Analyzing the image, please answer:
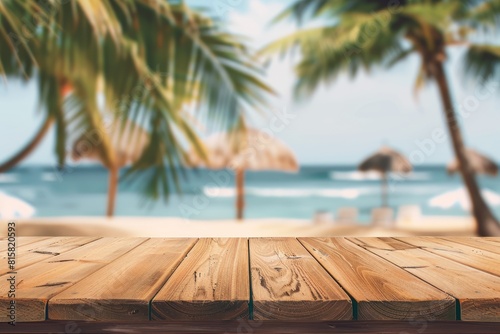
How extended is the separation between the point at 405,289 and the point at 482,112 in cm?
1605

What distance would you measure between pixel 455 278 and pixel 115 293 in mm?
439

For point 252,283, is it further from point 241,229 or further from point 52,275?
point 241,229

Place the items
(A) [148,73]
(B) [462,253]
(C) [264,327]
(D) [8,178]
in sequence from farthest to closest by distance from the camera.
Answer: (D) [8,178] → (A) [148,73] → (B) [462,253] → (C) [264,327]

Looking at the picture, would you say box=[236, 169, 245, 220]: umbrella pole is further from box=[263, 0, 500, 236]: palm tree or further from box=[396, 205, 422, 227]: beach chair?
box=[396, 205, 422, 227]: beach chair

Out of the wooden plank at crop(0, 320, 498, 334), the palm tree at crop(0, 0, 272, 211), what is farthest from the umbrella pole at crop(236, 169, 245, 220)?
the wooden plank at crop(0, 320, 498, 334)

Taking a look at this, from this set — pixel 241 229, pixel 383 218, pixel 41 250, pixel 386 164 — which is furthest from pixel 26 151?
pixel 383 218

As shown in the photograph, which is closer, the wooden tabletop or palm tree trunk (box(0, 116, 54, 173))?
the wooden tabletop

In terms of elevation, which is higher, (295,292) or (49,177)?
(49,177)

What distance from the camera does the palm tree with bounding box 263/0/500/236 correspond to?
5.49 metres

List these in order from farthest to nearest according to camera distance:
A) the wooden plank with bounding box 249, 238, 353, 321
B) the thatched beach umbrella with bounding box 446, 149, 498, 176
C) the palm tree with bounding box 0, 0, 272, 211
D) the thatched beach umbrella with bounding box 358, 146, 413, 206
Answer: the thatched beach umbrella with bounding box 358, 146, 413, 206, the thatched beach umbrella with bounding box 446, 149, 498, 176, the palm tree with bounding box 0, 0, 272, 211, the wooden plank with bounding box 249, 238, 353, 321

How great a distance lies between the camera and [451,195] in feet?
41.5

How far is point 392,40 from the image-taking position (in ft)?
20.1

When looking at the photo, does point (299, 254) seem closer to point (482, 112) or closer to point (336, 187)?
point (336, 187)

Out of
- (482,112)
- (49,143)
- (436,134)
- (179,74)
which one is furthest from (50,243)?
(482,112)
